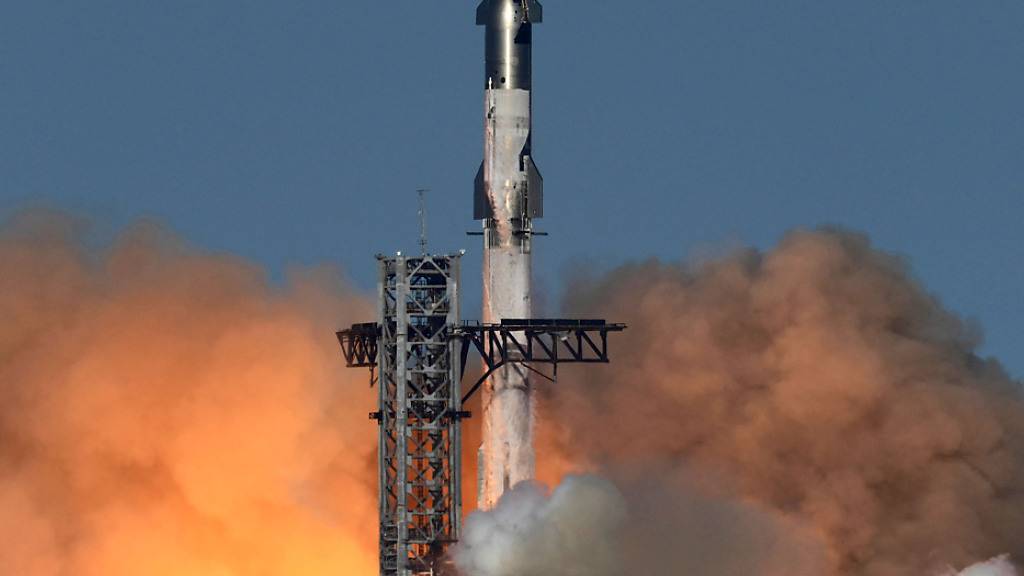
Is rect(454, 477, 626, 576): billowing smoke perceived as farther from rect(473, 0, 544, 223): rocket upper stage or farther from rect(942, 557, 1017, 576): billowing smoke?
rect(942, 557, 1017, 576): billowing smoke

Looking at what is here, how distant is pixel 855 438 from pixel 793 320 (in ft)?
12.7

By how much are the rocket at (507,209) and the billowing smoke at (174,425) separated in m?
5.52

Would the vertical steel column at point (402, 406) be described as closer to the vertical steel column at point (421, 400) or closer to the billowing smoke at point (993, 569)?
the vertical steel column at point (421, 400)

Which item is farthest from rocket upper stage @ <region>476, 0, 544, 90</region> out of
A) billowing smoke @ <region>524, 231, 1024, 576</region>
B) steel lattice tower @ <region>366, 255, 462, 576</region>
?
billowing smoke @ <region>524, 231, 1024, 576</region>

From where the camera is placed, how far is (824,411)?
297ft

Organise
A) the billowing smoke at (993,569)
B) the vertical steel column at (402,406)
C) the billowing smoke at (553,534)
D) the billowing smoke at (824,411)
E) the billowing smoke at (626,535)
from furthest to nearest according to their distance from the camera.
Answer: the billowing smoke at (824,411), the billowing smoke at (993,569), the vertical steel column at (402,406), the billowing smoke at (626,535), the billowing smoke at (553,534)

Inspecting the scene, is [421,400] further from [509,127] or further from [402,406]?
[509,127]

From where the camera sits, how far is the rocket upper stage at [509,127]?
8738cm

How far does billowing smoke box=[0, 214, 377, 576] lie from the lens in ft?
300

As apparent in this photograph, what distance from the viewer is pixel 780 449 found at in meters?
91.1

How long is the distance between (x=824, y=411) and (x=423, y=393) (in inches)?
479

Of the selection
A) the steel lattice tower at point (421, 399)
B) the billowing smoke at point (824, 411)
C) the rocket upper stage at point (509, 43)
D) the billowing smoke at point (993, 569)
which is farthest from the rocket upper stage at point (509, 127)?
the billowing smoke at point (993, 569)

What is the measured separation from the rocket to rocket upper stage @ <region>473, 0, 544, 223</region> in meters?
0.03

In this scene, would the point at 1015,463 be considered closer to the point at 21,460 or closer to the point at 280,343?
the point at 280,343
